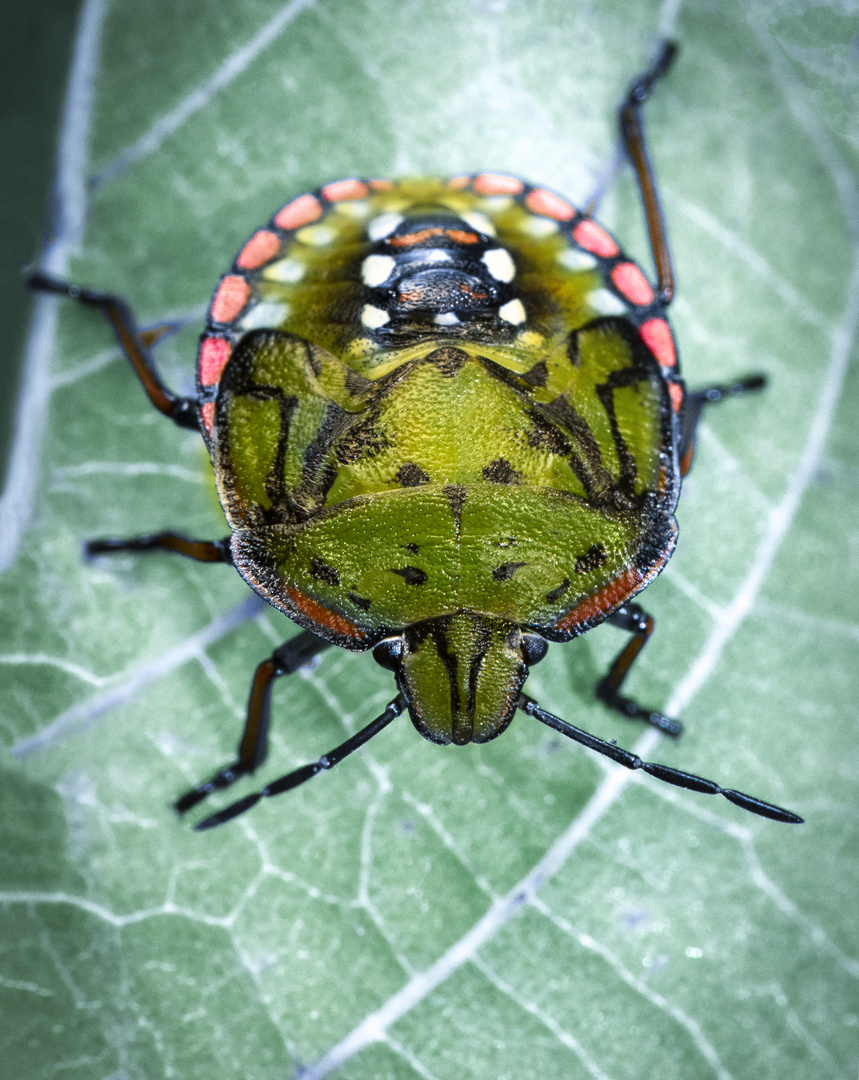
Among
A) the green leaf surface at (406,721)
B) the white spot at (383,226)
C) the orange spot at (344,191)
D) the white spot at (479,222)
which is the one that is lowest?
the green leaf surface at (406,721)

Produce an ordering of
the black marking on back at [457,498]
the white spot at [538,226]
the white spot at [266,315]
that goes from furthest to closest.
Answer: the white spot at [538,226]
the white spot at [266,315]
the black marking on back at [457,498]

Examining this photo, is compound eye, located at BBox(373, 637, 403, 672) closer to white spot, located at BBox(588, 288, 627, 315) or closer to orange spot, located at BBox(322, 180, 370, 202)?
white spot, located at BBox(588, 288, 627, 315)

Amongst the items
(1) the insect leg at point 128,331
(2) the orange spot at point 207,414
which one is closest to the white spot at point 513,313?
(2) the orange spot at point 207,414

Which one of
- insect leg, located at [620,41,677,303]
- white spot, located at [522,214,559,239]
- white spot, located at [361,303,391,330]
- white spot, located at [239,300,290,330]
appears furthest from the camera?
insect leg, located at [620,41,677,303]

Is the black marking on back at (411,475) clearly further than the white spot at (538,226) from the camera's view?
No

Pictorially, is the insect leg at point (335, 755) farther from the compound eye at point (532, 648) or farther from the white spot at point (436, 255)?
the white spot at point (436, 255)

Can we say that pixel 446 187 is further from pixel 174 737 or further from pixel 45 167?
pixel 174 737

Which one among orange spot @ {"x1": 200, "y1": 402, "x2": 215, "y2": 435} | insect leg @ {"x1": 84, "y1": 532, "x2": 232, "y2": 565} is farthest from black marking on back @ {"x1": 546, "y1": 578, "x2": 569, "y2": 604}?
orange spot @ {"x1": 200, "y1": 402, "x2": 215, "y2": 435}
